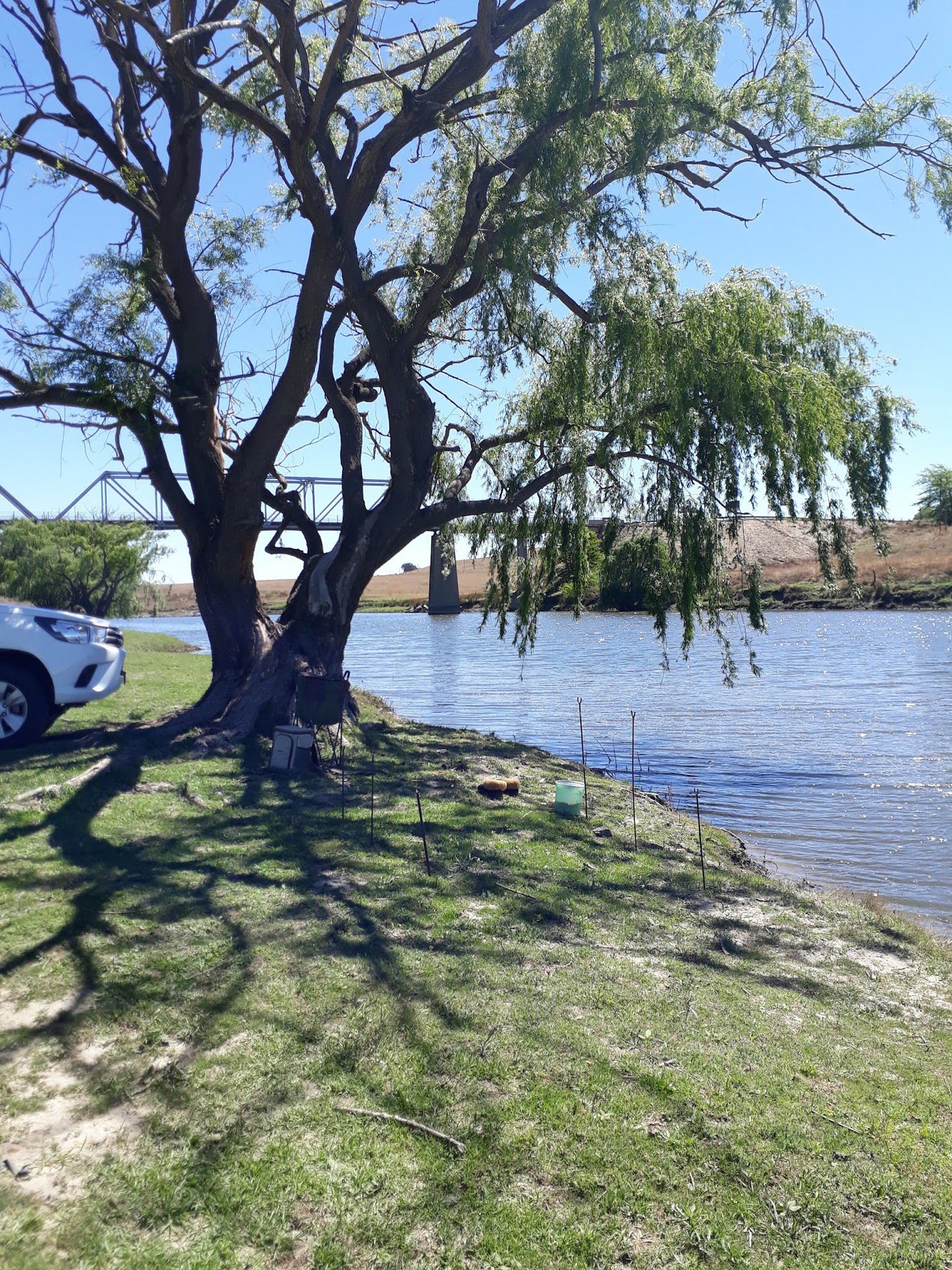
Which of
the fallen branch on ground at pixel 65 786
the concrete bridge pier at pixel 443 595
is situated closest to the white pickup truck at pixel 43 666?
the fallen branch on ground at pixel 65 786

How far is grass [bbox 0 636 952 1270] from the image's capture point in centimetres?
314

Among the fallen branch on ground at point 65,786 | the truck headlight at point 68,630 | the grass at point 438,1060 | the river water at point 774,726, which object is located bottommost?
the river water at point 774,726

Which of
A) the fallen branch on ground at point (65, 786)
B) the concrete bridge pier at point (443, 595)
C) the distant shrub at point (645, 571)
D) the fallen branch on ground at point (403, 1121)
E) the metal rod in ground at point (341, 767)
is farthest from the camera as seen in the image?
the concrete bridge pier at point (443, 595)

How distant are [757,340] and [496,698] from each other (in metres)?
14.5

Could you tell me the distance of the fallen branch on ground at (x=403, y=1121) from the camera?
3.54 meters

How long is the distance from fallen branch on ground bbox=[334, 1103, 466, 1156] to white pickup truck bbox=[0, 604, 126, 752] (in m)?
6.42

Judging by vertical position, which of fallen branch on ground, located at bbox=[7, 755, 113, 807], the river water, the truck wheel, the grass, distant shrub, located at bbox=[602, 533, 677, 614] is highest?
distant shrub, located at bbox=[602, 533, 677, 614]

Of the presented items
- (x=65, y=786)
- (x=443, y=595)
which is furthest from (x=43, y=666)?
(x=443, y=595)

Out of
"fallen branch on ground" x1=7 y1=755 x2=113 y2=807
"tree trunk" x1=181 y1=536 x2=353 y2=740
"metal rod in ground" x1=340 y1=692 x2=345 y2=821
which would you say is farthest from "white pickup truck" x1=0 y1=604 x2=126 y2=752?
"metal rod in ground" x1=340 y1=692 x2=345 y2=821

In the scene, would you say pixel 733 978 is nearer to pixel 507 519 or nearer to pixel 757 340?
pixel 757 340

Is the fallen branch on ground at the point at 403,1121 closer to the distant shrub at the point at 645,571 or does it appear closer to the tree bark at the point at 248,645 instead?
the tree bark at the point at 248,645

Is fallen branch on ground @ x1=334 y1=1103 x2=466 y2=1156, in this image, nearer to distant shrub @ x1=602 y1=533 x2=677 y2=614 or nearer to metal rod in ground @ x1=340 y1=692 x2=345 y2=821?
metal rod in ground @ x1=340 y1=692 x2=345 y2=821

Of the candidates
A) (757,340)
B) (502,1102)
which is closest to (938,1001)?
(502,1102)

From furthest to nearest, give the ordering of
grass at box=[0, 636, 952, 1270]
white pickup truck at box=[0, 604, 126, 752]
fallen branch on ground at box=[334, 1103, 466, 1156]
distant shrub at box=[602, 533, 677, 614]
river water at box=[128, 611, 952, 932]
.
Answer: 1. distant shrub at box=[602, 533, 677, 614]
2. river water at box=[128, 611, 952, 932]
3. white pickup truck at box=[0, 604, 126, 752]
4. fallen branch on ground at box=[334, 1103, 466, 1156]
5. grass at box=[0, 636, 952, 1270]
